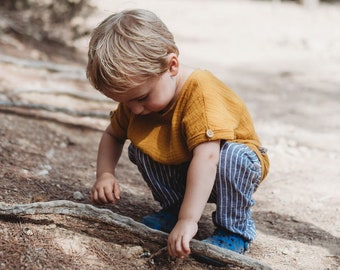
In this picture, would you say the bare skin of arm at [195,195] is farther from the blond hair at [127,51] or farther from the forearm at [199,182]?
the blond hair at [127,51]

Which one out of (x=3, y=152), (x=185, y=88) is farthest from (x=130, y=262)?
(x=3, y=152)

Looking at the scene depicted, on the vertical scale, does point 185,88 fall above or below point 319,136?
above

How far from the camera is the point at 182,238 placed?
6.30 feet

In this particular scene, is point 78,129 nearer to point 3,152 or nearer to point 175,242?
point 3,152

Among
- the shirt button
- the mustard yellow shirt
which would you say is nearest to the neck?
Answer: the mustard yellow shirt

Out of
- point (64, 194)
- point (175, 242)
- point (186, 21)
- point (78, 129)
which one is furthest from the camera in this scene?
point (186, 21)

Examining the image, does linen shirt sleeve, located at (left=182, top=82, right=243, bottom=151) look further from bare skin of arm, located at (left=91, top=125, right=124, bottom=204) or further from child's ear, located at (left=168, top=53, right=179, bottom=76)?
bare skin of arm, located at (left=91, top=125, right=124, bottom=204)

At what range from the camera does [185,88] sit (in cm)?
216

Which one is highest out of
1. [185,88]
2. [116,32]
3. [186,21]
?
[116,32]

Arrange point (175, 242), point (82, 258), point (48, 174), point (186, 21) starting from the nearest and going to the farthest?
point (175, 242) → point (82, 258) → point (48, 174) → point (186, 21)

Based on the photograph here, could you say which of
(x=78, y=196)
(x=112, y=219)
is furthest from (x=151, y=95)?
(x=78, y=196)

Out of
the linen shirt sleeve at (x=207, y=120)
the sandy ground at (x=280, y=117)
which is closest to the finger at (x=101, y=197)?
the sandy ground at (x=280, y=117)

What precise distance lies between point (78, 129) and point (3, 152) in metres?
1.07

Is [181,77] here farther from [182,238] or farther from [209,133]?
[182,238]
